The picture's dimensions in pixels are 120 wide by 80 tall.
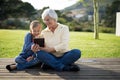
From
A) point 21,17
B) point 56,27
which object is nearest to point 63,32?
point 56,27

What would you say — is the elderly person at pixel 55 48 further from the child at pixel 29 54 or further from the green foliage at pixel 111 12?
the green foliage at pixel 111 12

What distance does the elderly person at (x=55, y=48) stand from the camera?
193 inches

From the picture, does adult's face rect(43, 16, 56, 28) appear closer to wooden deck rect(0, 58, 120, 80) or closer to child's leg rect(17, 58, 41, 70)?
child's leg rect(17, 58, 41, 70)

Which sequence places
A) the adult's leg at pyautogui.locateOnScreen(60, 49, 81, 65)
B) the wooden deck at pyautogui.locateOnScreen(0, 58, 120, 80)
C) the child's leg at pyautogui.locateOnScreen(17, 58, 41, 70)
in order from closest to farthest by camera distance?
the wooden deck at pyautogui.locateOnScreen(0, 58, 120, 80)
the adult's leg at pyautogui.locateOnScreen(60, 49, 81, 65)
the child's leg at pyautogui.locateOnScreen(17, 58, 41, 70)

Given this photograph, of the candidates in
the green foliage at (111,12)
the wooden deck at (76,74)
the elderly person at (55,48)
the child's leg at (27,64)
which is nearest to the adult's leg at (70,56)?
the elderly person at (55,48)

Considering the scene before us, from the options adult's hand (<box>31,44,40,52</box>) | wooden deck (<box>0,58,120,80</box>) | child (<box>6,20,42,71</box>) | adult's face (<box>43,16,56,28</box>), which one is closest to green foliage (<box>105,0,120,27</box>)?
wooden deck (<box>0,58,120,80</box>)

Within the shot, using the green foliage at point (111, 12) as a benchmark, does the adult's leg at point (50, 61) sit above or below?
above

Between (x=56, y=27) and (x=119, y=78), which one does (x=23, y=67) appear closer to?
(x=56, y=27)

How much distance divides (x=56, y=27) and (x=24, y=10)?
27630 millimetres

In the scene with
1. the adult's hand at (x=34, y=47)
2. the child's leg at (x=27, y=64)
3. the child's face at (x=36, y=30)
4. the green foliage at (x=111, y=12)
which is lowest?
the green foliage at (x=111, y=12)

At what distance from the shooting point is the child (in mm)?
5094

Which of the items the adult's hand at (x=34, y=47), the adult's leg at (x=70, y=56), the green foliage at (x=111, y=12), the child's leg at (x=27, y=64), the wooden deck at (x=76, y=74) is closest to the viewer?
the wooden deck at (x=76, y=74)

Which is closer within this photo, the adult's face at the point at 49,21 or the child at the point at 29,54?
the adult's face at the point at 49,21

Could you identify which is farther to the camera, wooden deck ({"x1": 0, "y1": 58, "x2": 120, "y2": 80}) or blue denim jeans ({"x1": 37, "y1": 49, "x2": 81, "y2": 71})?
→ blue denim jeans ({"x1": 37, "y1": 49, "x2": 81, "y2": 71})
